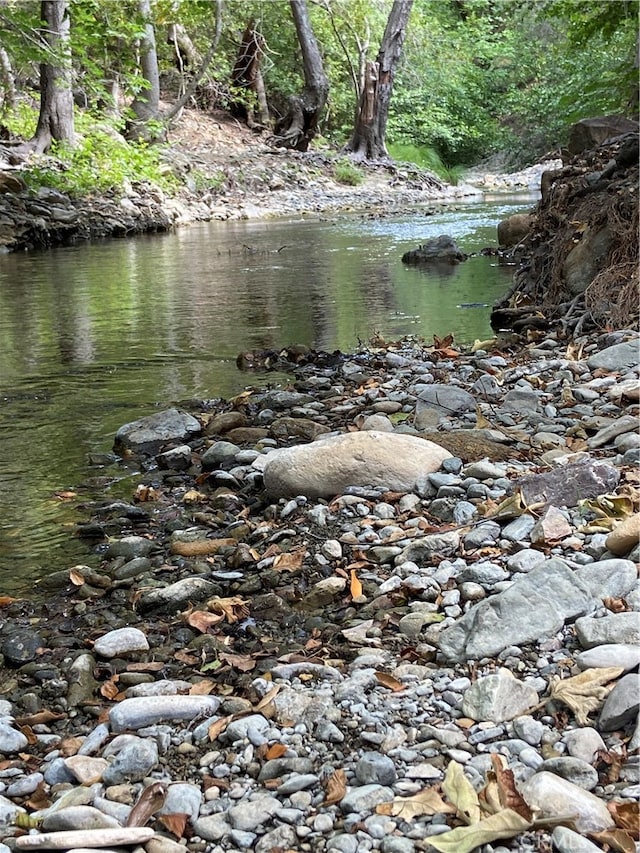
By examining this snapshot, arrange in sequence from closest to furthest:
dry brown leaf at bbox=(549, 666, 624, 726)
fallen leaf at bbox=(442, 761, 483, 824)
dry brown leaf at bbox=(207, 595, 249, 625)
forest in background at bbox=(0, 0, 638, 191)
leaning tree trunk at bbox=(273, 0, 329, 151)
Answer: fallen leaf at bbox=(442, 761, 483, 824) → dry brown leaf at bbox=(549, 666, 624, 726) → dry brown leaf at bbox=(207, 595, 249, 625) → forest in background at bbox=(0, 0, 638, 191) → leaning tree trunk at bbox=(273, 0, 329, 151)

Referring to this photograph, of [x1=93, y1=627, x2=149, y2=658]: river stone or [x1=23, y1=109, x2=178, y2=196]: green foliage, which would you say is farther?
[x1=23, y1=109, x2=178, y2=196]: green foliage

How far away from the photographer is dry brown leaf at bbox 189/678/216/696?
2.02 m

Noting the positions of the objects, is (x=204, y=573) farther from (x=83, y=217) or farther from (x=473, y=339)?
(x=83, y=217)

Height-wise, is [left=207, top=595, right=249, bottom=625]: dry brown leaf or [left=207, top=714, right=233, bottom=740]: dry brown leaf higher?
[left=207, top=714, right=233, bottom=740]: dry brown leaf

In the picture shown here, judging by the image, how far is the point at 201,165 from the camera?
2105 centimetres

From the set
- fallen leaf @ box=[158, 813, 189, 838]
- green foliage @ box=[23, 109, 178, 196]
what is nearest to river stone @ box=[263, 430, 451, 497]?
fallen leaf @ box=[158, 813, 189, 838]

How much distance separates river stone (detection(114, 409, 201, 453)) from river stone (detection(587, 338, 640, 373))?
6.77 ft

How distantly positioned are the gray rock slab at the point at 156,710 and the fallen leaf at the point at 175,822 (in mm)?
330

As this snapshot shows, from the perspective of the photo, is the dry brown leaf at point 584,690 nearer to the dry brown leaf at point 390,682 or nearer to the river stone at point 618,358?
the dry brown leaf at point 390,682

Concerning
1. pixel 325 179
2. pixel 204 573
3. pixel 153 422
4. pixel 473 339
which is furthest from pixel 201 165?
pixel 204 573

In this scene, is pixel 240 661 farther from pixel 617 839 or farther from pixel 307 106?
pixel 307 106

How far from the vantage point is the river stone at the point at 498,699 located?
1715 mm

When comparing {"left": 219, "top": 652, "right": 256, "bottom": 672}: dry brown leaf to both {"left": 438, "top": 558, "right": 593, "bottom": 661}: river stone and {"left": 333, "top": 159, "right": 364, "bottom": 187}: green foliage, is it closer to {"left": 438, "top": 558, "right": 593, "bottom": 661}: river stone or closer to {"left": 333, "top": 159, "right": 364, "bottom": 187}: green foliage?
{"left": 438, "top": 558, "right": 593, "bottom": 661}: river stone

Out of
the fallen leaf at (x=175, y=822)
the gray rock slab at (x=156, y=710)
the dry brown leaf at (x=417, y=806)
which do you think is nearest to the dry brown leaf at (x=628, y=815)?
the dry brown leaf at (x=417, y=806)
